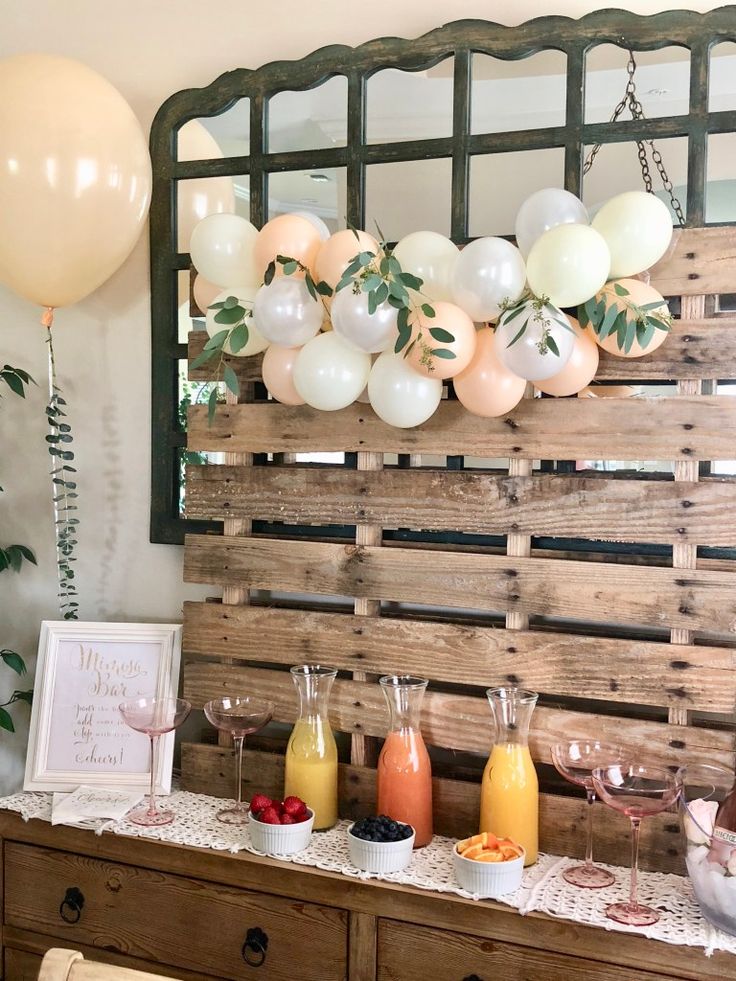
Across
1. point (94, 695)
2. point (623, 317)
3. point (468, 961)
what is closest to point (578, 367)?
point (623, 317)

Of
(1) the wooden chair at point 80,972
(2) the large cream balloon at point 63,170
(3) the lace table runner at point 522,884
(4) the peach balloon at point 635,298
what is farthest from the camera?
(2) the large cream balloon at point 63,170

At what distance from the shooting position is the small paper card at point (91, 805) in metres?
1.98

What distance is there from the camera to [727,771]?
168 centimetres

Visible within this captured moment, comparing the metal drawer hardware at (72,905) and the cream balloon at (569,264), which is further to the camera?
the metal drawer hardware at (72,905)

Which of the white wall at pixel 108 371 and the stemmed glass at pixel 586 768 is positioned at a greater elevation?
the white wall at pixel 108 371

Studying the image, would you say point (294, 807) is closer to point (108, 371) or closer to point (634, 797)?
point (634, 797)

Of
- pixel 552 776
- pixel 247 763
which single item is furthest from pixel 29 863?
pixel 552 776

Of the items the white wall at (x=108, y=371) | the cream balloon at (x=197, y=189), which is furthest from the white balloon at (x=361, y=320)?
the white wall at (x=108, y=371)

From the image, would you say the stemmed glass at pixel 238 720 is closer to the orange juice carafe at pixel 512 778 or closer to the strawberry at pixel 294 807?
the strawberry at pixel 294 807

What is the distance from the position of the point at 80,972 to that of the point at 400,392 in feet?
3.33

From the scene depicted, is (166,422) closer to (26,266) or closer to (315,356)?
(26,266)

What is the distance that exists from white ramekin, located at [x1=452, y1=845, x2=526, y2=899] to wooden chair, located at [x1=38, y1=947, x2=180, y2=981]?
679mm

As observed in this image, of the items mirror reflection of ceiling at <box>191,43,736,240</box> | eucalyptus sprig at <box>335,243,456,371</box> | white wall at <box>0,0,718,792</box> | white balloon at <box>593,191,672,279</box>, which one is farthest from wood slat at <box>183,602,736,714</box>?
mirror reflection of ceiling at <box>191,43,736,240</box>

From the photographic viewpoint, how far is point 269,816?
5.97 ft
